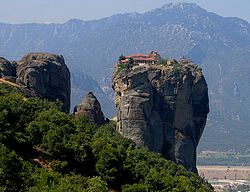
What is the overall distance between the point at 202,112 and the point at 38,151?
33482 millimetres

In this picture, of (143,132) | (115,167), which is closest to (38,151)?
(115,167)

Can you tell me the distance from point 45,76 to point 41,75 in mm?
596

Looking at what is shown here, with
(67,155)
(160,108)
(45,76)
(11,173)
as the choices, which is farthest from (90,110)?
(11,173)

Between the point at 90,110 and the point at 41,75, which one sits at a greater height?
the point at 41,75

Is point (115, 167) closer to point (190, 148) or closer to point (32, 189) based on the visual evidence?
point (32, 189)

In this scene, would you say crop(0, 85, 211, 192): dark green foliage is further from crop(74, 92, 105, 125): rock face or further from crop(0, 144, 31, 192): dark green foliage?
crop(74, 92, 105, 125): rock face

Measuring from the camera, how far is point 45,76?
5181 cm

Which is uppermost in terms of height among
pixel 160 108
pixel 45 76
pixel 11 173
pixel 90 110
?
pixel 45 76

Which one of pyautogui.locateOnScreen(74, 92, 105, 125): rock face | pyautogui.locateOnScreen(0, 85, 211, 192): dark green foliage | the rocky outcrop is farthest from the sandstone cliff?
pyautogui.locateOnScreen(0, 85, 211, 192): dark green foliage

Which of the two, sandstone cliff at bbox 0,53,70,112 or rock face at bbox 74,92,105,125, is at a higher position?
sandstone cliff at bbox 0,53,70,112

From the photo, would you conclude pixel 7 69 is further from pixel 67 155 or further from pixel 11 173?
pixel 11 173

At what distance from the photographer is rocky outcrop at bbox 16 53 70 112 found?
50.6 metres

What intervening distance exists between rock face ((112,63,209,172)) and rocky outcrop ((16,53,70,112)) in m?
5.66

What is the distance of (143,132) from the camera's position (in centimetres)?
5594
